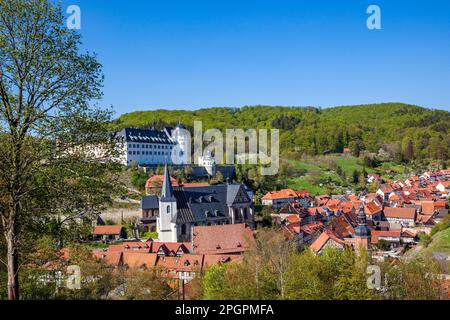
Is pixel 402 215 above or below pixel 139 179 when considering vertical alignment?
below

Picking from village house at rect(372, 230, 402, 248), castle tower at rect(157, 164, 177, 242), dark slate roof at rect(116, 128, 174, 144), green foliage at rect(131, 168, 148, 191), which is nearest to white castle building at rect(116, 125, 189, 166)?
dark slate roof at rect(116, 128, 174, 144)

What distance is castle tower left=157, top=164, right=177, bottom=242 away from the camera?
42969 mm

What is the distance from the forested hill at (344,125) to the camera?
119488mm

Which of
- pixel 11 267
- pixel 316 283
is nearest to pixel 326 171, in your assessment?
pixel 316 283

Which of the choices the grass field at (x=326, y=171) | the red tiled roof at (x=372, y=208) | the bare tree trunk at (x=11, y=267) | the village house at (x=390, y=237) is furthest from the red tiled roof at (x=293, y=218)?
the bare tree trunk at (x=11, y=267)

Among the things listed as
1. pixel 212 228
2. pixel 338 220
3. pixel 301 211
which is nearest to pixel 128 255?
pixel 212 228

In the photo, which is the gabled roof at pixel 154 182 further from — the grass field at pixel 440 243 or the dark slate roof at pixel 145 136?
the grass field at pixel 440 243

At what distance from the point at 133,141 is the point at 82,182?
5979 centimetres

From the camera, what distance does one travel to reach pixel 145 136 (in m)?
72.9

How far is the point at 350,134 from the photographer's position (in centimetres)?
13438

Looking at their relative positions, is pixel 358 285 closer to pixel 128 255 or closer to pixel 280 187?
pixel 128 255

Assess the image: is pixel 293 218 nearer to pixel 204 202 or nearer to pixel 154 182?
pixel 204 202

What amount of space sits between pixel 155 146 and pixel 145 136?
2469mm

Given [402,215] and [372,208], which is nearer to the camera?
[402,215]
